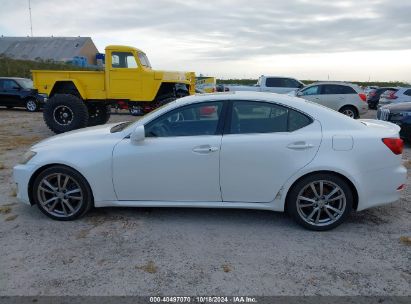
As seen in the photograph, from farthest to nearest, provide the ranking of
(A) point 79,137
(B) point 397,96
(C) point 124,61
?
(B) point 397,96 → (C) point 124,61 → (A) point 79,137

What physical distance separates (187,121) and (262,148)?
867mm

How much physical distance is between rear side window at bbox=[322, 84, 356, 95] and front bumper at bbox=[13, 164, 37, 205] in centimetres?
1186

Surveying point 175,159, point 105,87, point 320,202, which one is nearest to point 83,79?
point 105,87

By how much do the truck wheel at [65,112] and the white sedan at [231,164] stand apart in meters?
6.29

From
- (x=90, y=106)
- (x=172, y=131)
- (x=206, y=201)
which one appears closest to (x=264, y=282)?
(x=206, y=201)

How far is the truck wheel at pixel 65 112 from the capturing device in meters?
10.1

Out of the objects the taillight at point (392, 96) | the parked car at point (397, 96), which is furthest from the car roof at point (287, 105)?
the taillight at point (392, 96)

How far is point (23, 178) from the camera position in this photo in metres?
4.11

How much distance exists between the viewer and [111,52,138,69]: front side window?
1033 cm

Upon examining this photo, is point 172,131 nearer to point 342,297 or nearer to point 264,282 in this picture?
point 264,282

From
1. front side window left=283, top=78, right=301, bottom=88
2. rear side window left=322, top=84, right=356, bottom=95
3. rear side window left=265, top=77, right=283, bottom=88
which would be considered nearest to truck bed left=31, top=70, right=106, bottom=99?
rear side window left=322, top=84, right=356, bottom=95

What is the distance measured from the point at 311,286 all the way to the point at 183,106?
87.8 inches

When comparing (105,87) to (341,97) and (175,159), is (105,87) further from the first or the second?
(341,97)

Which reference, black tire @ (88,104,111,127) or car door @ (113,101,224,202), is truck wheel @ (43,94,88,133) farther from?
car door @ (113,101,224,202)
